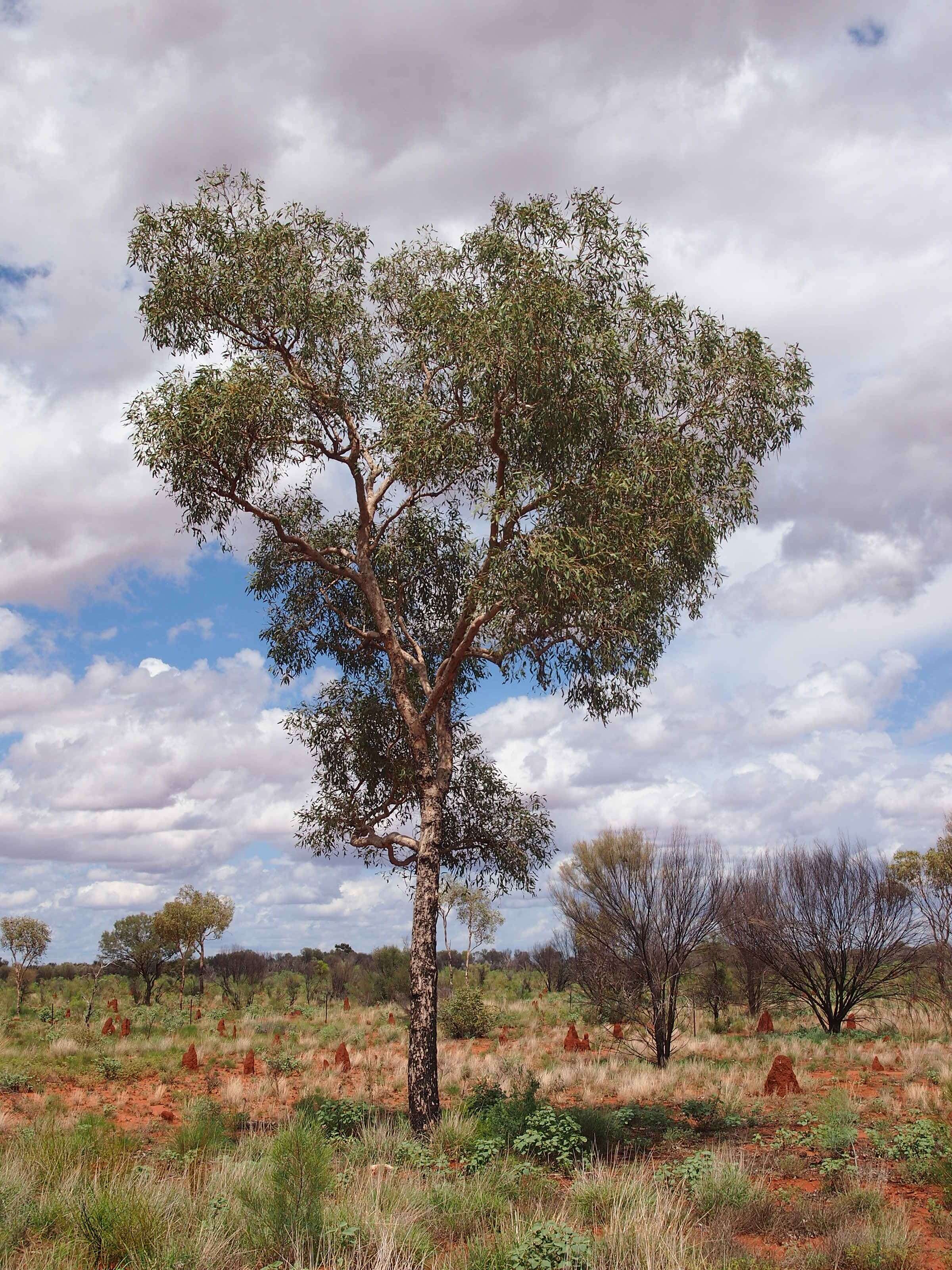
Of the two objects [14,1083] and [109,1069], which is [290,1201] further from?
[109,1069]

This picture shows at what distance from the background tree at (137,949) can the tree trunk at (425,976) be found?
35.0 m

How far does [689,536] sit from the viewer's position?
13.2 m

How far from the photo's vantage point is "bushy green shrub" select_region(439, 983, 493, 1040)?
90.3ft

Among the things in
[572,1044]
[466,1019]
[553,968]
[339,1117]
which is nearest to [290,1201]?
[339,1117]

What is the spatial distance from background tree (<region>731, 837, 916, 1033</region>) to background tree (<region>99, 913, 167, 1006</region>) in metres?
29.5

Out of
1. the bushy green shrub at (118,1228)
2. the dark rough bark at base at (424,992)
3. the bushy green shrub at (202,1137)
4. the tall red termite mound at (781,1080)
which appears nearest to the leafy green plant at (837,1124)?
the tall red termite mound at (781,1080)

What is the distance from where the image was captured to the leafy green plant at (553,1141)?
1102 cm

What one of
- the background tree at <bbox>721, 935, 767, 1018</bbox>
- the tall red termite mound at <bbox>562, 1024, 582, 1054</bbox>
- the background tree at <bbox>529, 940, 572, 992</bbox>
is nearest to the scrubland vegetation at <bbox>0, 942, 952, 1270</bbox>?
the tall red termite mound at <bbox>562, 1024, 582, 1054</bbox>

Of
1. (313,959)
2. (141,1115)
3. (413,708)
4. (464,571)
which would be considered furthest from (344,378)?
(313,959)

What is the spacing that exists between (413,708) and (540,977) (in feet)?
135

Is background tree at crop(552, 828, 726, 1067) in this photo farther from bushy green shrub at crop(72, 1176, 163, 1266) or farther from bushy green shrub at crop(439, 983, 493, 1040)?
bushy green shrub at crop(72, 1176, 163, 1266)

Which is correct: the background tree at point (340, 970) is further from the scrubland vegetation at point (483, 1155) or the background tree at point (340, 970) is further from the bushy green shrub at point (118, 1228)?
the bushy green shrub at point (118, 1228)

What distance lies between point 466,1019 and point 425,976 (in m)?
15.9

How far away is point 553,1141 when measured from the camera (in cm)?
1111
